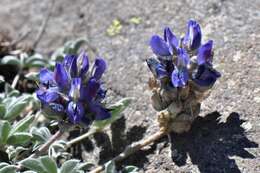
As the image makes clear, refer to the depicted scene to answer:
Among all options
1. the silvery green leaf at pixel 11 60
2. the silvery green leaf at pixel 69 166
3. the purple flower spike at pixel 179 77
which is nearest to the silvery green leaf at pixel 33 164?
the silvery green leaf at pixel 69 166

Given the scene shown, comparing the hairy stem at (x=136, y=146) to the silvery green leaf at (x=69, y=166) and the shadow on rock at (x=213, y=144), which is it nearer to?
the shadow on rock at (x=213, y=144)

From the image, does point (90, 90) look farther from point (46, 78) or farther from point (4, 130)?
point (4, 130)

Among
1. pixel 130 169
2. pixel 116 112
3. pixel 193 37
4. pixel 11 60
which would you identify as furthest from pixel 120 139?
pixel 11 60

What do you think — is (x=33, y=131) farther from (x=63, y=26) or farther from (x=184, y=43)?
(x=63, y=26)

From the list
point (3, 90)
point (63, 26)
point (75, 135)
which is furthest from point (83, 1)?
point (75, 135)

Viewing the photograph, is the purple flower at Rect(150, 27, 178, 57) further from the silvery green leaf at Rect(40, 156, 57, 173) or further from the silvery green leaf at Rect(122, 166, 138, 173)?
the silvery green leaf at Rect(40, 156, 57, 173)

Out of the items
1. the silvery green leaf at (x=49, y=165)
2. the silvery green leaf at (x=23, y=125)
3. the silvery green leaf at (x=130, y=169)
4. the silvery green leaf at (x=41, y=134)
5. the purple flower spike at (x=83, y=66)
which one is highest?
the purple flower spike at (x=83, y=66)
